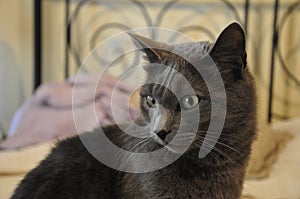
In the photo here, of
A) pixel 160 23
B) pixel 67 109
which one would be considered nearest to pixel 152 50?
pixel 67 109

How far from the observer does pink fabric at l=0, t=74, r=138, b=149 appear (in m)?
1.94

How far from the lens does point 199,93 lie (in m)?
0.96

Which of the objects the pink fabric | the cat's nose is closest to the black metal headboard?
the pink fabric

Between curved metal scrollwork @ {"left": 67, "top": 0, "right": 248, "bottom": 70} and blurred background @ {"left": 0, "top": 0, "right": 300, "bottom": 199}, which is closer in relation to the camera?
blurred background @ {"left": 0, "top": 0, "right": 300, "bottom": 199}

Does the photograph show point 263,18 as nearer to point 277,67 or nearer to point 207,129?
point 277,67

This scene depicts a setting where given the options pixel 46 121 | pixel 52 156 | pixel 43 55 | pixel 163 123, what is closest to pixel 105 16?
pixel 43 55

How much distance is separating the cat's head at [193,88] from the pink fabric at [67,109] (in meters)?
0.83

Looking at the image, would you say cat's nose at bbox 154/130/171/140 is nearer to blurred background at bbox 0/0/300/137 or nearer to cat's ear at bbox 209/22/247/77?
cat's ear at bbox 209/22/247/77

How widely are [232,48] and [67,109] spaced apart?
1233 millimetres

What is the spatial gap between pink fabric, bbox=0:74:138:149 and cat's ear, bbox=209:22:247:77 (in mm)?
885

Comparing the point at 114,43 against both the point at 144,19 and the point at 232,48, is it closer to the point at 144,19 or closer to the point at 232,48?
the point at 144,19

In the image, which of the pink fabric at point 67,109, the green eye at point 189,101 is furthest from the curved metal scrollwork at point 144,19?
the green eye at point 189,101

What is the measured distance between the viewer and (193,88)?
959mm

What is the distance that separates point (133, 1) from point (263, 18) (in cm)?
63
